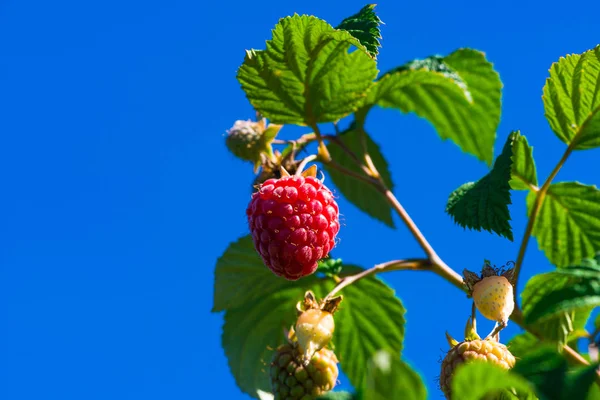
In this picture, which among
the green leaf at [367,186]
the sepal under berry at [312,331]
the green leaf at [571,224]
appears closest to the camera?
the sepal under berry at [312,331]

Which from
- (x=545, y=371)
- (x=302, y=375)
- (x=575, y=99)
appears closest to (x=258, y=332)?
(x=302, y=375)

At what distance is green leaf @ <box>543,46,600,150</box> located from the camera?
1962mm

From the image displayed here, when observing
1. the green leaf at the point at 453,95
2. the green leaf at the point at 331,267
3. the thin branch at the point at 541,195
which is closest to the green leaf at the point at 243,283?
the green leaf at the point at 331,267

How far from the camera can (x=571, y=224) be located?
87.2 inches

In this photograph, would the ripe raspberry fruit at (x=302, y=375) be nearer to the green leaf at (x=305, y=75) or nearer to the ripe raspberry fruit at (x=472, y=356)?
the ripe raspberry fruit at (x=472, y=356)

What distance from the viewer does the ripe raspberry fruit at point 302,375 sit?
6.00 ft

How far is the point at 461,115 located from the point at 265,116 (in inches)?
24.3

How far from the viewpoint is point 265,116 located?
2244 mm

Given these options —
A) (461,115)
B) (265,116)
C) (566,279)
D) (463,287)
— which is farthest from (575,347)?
(265,116)

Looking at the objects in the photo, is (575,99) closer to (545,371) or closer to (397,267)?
(397,267)

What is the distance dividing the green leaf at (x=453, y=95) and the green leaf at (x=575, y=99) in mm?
228

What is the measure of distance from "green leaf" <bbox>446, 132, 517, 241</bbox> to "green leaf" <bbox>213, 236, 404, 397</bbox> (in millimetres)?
362

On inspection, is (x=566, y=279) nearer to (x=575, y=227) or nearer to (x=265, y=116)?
(x=575, y=227)

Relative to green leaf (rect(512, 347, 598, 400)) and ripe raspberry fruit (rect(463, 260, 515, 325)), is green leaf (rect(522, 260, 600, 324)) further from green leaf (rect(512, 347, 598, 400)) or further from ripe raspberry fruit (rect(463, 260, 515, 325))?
ripe raspberry fruit (rect(463, 260, 515, 325))
